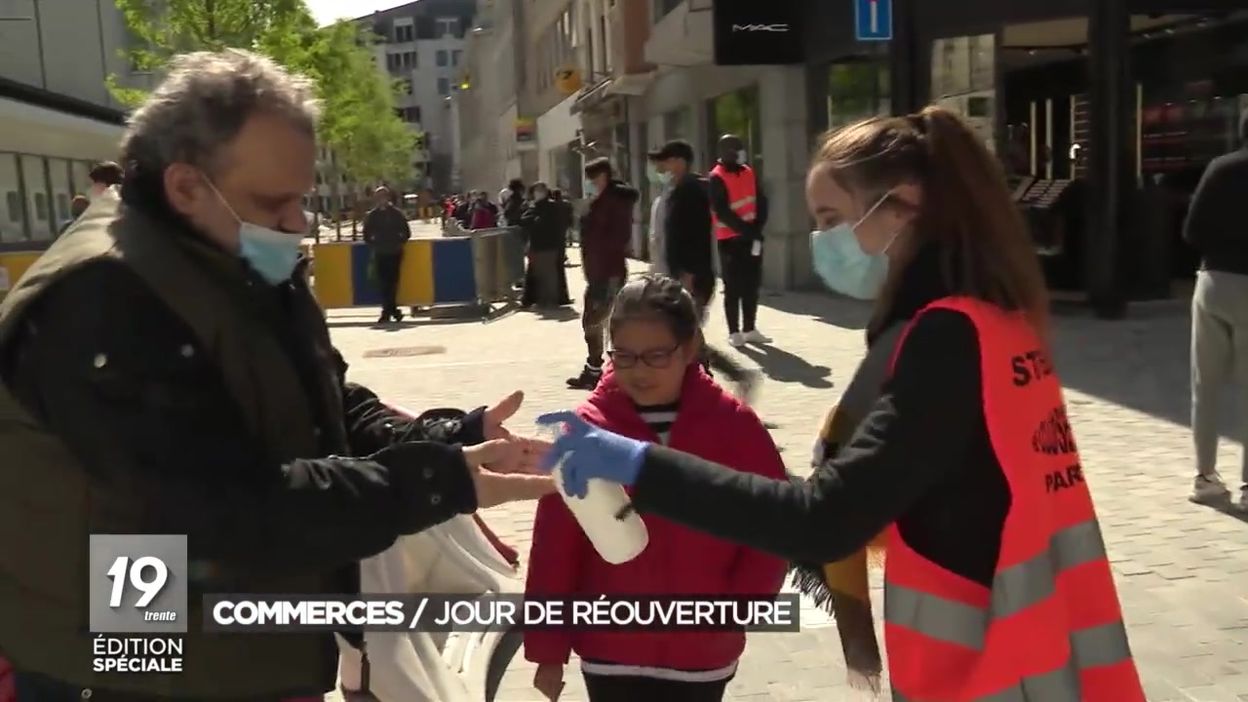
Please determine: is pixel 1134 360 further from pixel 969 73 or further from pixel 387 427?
pixel 387 427

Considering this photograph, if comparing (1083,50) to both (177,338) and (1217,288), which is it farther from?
(177,338)

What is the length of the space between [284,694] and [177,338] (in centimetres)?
65

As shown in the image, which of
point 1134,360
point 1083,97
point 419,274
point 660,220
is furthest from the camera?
point 419,274

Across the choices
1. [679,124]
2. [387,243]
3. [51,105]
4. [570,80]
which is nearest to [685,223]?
[387,243]

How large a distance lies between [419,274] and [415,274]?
0.07m

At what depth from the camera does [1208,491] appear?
20.7 ft

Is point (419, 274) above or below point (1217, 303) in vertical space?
below

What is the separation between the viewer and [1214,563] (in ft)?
17.7

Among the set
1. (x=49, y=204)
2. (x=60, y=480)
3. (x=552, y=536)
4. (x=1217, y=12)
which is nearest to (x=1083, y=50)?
(x=1217, y=12)

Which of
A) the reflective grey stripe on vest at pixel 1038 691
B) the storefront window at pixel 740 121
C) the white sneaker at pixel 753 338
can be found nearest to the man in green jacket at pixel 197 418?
the reflective grey stripe on vest at pixel 1038 691

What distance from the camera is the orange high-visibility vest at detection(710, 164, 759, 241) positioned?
448 inches

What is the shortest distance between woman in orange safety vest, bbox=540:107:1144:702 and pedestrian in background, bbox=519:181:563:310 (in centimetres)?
1507

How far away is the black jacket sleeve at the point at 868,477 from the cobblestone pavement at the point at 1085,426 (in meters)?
2.22

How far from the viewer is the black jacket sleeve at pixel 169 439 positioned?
1.84 metres
